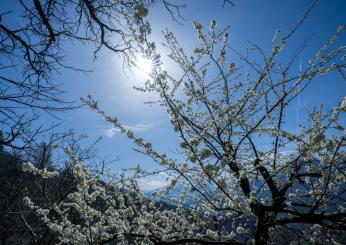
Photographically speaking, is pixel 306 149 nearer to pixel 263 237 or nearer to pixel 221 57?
pixel 263 237

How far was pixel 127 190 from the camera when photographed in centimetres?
491

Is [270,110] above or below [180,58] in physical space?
below

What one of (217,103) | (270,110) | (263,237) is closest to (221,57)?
(217,103)

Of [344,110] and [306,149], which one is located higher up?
[344,110]

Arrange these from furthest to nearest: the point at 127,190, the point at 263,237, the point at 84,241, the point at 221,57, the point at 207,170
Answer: the point at 127,190 → the point at 221,57 → the point at 84,241 → the point at 263,237 → the point at 207,170

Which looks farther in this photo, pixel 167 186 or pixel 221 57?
pixel 221 57

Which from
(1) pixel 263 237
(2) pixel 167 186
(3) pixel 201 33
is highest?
(3) pixel 201 33

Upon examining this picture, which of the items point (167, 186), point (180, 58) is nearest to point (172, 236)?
point (167, 186)

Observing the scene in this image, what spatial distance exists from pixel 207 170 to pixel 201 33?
2.53 meters

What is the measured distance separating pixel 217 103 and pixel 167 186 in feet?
6.26

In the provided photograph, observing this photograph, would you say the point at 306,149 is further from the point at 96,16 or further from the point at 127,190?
the point at 96,16

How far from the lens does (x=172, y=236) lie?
4164mm

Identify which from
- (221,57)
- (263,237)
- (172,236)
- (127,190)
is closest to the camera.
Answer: (263,237)

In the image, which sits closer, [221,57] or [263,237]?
[263,237]
